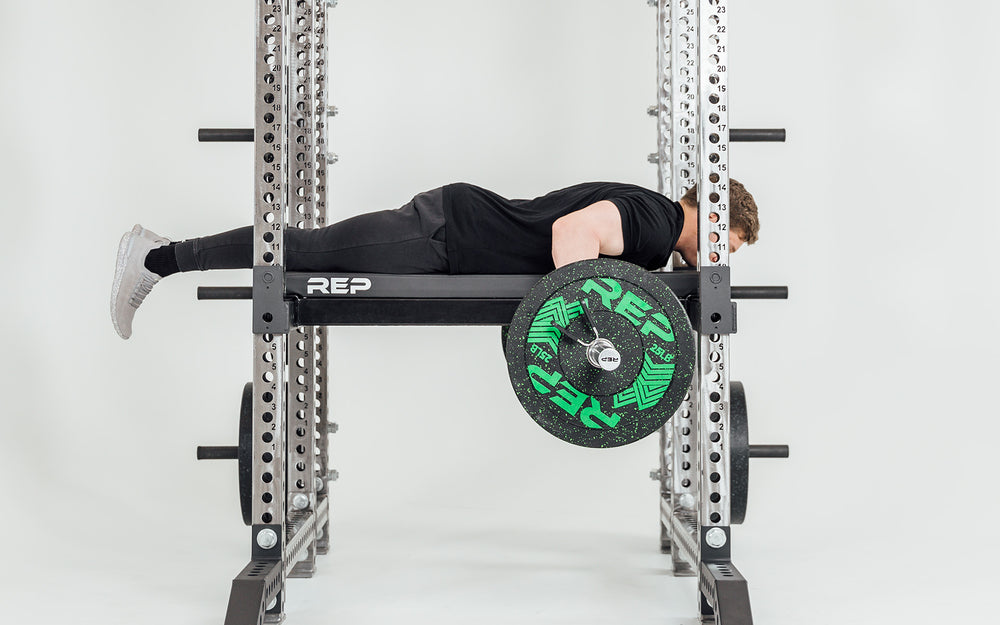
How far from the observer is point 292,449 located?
3168 mm

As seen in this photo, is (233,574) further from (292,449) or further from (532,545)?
(532,545)

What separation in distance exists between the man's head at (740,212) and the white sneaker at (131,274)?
55.5 inches

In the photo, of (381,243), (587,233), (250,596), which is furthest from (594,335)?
(250,596)

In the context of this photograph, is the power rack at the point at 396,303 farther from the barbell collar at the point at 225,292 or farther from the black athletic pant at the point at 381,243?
the black athletic pant at the point at 381,243

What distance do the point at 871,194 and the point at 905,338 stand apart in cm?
58

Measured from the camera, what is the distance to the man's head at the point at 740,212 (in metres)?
2.76

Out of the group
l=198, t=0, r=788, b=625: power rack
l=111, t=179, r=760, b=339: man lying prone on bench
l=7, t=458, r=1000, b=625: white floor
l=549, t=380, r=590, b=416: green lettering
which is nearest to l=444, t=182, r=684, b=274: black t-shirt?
l=111, t=179, r=760, b=339: man lying prone on bench

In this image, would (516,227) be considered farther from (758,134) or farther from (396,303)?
(758,134)

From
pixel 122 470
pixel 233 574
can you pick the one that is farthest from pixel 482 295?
pixel 122 470

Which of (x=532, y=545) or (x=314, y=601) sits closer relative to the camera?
(x=314, y=601)

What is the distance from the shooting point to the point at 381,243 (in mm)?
2652

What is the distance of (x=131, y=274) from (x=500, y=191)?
1.61 meters

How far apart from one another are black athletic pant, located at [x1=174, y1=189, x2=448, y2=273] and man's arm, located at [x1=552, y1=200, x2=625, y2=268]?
1.00 ft

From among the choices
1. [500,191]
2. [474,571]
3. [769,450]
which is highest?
[500,191]
